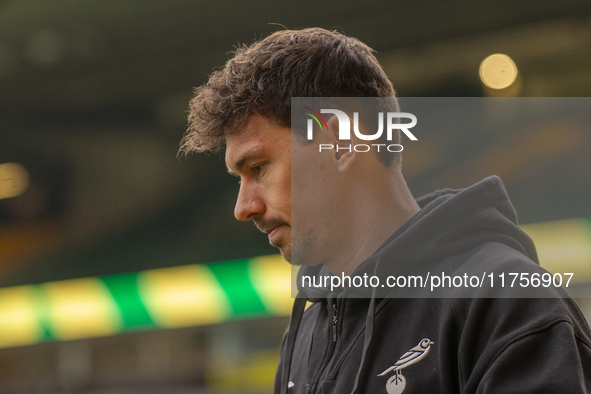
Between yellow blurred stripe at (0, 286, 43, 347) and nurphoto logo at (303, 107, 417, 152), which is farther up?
nurphoto logo at (303, 107, 417, 152)

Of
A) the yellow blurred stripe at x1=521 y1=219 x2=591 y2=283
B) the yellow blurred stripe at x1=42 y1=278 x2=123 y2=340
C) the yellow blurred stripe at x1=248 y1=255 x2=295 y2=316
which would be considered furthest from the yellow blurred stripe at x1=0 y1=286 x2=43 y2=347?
the yellow blurred stripe at x1=521 y1=219 x2=591 y2=283

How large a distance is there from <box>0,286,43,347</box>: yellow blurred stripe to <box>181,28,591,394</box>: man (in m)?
4.35

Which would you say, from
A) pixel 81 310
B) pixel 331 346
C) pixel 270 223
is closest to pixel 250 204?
pixel 270 223

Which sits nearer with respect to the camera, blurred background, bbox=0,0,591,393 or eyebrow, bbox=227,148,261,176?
eyebrow, bbox=227,148,261,176

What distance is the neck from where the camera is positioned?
1.24 m

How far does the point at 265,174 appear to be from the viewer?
4.28 feet

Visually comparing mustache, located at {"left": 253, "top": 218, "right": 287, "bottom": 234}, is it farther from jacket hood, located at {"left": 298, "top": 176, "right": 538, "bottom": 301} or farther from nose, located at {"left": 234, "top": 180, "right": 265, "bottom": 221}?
jacket hood, located at {"left": 298, "top": 176, "right": 538, "bottom": 301}

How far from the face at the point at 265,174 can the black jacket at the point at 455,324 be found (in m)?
0.19

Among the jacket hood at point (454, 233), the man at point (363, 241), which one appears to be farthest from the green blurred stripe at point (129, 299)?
the jacket hood at point (454, 233)

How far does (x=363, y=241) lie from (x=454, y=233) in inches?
7.7

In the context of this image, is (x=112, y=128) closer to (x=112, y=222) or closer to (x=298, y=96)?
(x=112, y=222)

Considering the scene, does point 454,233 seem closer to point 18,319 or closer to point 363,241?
point 363,241

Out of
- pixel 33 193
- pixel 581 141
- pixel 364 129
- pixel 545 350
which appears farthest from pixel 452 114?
pixel 33 193

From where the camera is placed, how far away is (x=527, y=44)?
4301 mm
